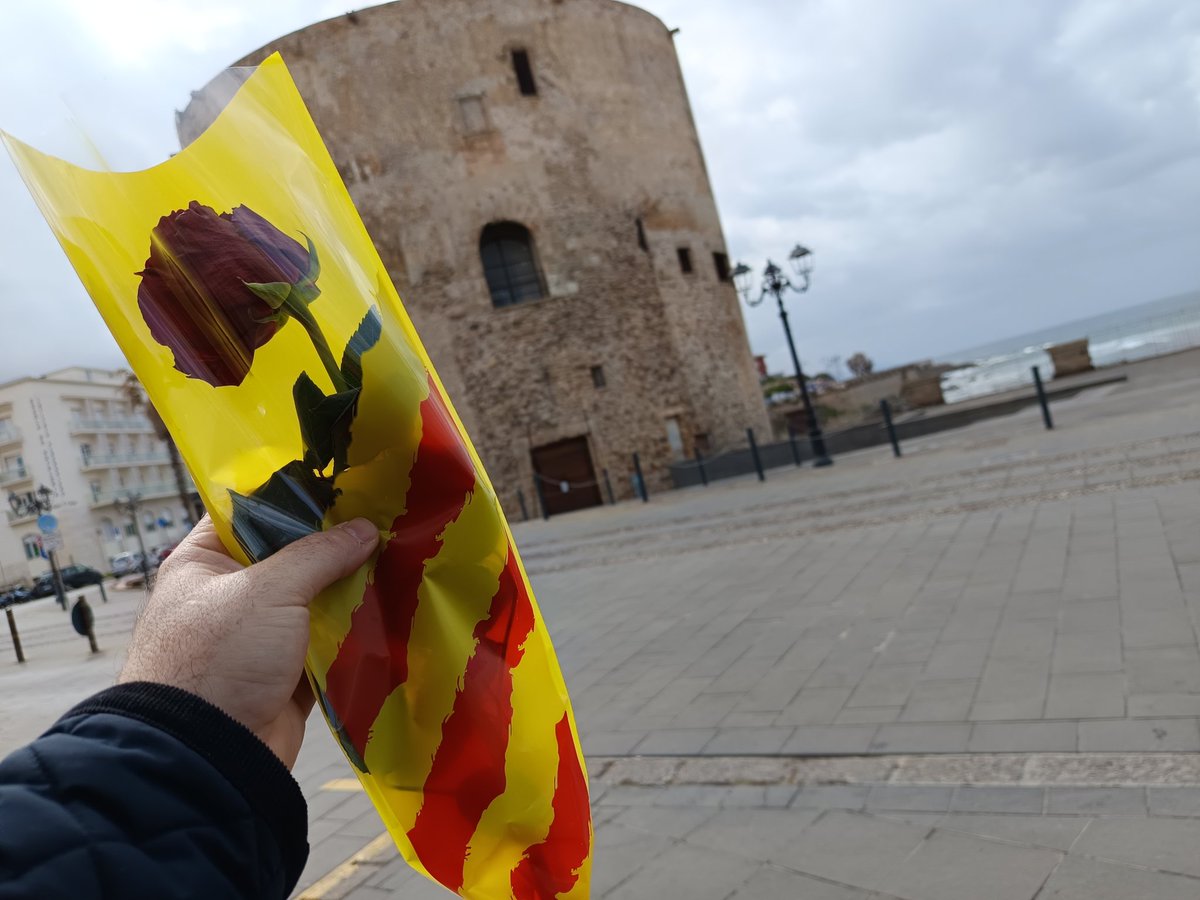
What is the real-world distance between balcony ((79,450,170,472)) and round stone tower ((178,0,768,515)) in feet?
25.2

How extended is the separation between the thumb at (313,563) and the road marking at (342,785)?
4133 mm

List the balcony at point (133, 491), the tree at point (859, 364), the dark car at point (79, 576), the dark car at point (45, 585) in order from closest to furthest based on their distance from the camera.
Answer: the dark car at point (45, 585) → the dark car at point (79, 576) → the balcony at point (133, 491) → the tree at point (859, 364)

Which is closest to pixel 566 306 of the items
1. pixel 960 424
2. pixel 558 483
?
pixel 558 483

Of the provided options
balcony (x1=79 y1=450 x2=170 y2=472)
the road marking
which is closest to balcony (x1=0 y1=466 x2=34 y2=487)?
the road marking

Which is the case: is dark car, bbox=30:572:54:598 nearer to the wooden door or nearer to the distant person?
the wooden door

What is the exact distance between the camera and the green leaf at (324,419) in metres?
0.89

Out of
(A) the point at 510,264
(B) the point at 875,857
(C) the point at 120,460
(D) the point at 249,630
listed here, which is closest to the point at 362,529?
(D) the point at 249,630

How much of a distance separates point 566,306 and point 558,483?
4.61 metres

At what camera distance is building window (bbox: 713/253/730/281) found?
2579cm

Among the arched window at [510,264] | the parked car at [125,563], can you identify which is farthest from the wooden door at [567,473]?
the parked car at [125,563]

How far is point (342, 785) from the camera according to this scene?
4.68 metres

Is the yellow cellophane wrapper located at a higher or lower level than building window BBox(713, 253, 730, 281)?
lower

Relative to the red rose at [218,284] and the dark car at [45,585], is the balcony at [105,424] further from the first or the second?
the red rose at [218,284]

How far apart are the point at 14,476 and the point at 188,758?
8029mm
